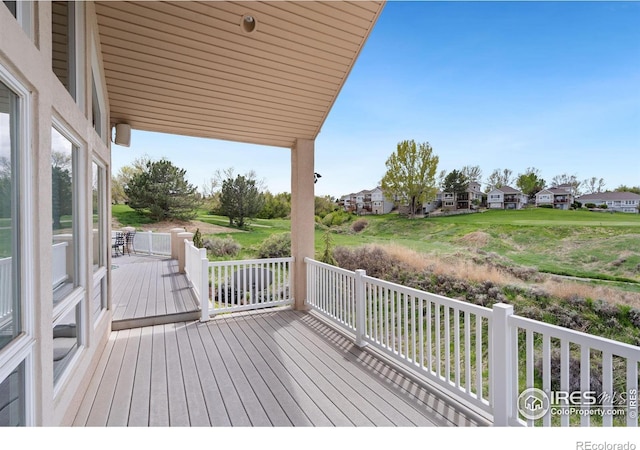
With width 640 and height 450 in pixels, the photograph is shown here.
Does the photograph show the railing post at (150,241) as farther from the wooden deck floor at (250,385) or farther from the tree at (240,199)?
the wooden deck floor at (250,385)

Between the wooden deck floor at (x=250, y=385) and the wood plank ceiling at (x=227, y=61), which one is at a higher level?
the wood plank ceiling at (x=227, y=61)

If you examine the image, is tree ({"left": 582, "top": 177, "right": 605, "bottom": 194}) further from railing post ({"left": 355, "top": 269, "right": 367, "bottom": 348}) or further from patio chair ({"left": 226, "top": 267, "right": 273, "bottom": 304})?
patio chair ({"left": 226, "top": 267, "right": 273, "bottom": 304})

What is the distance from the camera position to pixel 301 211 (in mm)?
4805

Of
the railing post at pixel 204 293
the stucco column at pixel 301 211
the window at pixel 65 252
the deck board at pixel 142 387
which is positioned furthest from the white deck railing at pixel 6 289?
the stucco column at pixel 301 211

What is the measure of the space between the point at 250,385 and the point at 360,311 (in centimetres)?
142

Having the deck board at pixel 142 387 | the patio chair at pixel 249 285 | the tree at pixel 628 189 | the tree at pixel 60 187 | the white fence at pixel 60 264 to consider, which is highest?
the tree at pixel 628 189

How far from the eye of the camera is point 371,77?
325 inches

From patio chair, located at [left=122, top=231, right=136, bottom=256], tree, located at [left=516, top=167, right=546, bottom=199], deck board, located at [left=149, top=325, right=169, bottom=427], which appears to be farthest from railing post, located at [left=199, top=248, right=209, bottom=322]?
patio chair, located at [left=122, top=231, right=136, bottom=256]

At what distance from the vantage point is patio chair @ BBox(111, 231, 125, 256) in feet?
33.9

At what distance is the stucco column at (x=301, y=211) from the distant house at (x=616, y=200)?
5.00 metres

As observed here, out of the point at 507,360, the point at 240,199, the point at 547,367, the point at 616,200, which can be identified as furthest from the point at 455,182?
the point at 240,199

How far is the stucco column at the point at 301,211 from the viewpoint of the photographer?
479 cm

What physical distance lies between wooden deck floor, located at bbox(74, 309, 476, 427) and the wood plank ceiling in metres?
2.92
